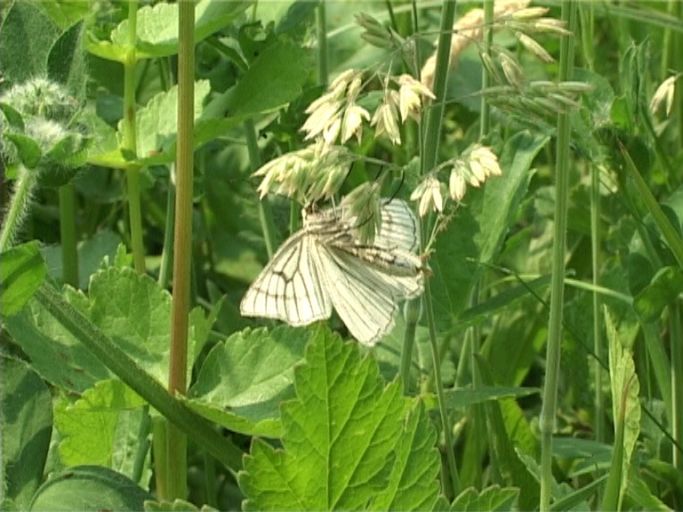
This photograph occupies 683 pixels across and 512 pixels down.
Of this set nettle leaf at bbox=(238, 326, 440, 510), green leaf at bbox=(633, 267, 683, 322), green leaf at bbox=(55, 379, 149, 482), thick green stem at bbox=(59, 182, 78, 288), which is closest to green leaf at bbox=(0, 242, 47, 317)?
green leaf at bbox=(55, 379, 149, 482)

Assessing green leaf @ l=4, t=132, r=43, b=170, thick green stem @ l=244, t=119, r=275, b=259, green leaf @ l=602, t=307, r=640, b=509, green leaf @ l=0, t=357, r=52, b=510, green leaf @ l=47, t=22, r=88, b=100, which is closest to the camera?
green leaf @ l=602, t=307, r=640, b=509

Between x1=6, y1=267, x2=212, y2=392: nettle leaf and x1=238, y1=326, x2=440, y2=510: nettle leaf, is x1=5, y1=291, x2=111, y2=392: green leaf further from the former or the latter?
x1=238, y1=326, x2=440, y2=510: nettle leaf

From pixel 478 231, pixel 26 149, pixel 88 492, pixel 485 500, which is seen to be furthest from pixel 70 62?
pixel 485 500

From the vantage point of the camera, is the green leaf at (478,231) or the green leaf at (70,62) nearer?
the green leaf at (70,62)

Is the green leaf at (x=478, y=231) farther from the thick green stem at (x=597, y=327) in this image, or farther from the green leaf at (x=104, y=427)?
the green leaf at (x=104, y=427)

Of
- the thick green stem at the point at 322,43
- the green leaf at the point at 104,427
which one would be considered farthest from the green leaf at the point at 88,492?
the thick green stem at the point at 322,43

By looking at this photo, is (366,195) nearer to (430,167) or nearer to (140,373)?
(430,167)

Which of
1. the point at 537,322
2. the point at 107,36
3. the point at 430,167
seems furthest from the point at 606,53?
the point at 430,167
